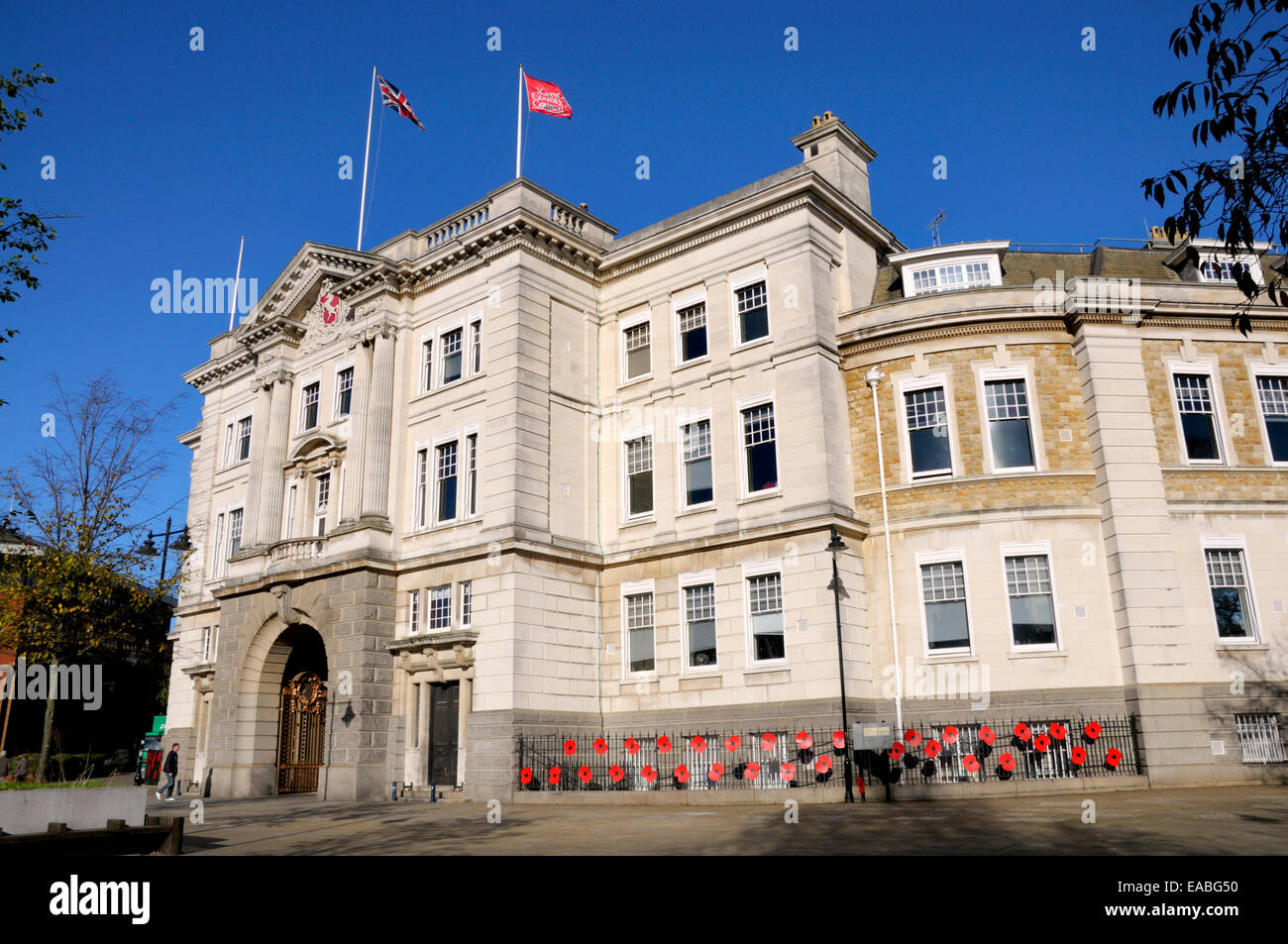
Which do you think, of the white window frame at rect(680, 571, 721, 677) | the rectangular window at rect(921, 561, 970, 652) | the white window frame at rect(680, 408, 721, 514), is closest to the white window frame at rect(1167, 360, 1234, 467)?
the rectangular window at rect(921, 561, 970, 652)

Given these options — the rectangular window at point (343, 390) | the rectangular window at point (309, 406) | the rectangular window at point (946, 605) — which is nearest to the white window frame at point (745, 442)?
the rectangular window at point (946, 605)

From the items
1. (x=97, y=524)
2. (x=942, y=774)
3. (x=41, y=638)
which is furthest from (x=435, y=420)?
(x=942, y=774)

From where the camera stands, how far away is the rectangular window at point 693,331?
31.2m

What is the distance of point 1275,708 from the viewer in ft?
81.7

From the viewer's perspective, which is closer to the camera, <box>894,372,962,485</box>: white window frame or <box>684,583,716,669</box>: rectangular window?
<box>894,372,962,485</box>: white window frame

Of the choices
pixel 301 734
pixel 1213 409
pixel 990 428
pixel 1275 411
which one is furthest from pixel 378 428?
pixel 1275 411

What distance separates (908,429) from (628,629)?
33.9ft

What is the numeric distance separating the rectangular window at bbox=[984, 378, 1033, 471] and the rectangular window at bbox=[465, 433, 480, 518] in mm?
15314

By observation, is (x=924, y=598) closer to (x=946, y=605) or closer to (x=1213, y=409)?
(x=946, y=605)

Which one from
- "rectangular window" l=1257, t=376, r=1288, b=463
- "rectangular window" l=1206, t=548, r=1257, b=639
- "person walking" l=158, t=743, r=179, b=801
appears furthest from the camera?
"person walking" l=158, t=743, r=179, b=801

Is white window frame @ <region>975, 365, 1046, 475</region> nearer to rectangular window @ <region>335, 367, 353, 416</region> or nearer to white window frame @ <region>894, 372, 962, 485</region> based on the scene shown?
white window frame @ <region>894, 372, 962, 485</region>

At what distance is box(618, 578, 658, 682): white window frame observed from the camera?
29.5 meters

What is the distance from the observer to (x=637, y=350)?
32875 millimetres

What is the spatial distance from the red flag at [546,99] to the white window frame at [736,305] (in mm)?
7856
